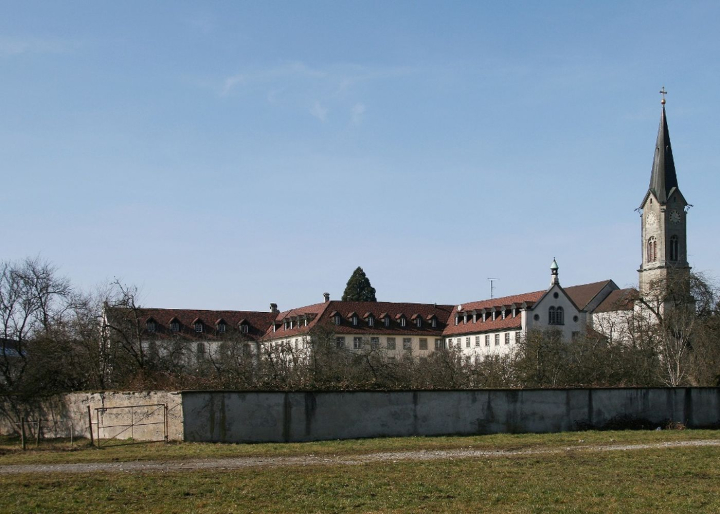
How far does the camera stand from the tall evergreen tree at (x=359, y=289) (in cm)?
10694

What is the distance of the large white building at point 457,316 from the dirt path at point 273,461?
62.2 meters

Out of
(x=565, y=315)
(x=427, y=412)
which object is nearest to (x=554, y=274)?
(x=565, y=315)

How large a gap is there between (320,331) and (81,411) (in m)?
47.3

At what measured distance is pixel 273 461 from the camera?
21.6 meters

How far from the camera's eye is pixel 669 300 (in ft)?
172

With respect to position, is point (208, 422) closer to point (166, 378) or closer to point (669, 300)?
point (166, 378)

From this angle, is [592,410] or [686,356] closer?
[592,410]

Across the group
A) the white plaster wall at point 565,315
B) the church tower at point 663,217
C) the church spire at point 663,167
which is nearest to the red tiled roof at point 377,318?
the white plaster wall at point 565,315

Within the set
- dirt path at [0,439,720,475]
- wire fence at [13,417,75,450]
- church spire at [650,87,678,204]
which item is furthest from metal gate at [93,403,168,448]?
church spire at [650,87,678,204]

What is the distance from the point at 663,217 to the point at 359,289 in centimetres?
3868

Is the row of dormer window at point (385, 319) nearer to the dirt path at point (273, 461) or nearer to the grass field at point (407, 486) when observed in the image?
the dirt path at point (273, 461)

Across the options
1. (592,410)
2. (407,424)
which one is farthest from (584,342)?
(407,424)

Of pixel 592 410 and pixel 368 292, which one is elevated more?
pixel 368 292

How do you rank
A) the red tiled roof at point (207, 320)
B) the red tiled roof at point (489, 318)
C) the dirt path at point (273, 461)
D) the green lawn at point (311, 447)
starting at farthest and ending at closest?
the red tiled roof at point (207, 320)
the red tiled roof at point (489, 318)
the green lawn at point (311, 447)
the dirt path at point (273, 461)
